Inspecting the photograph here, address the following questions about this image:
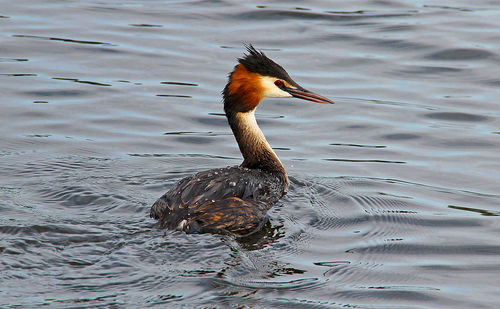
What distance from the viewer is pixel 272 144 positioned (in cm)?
957

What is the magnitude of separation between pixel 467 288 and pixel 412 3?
9.12 m

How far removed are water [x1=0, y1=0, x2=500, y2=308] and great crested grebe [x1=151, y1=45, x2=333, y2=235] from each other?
17cm

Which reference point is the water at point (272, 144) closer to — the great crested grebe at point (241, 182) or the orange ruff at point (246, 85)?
the great crested grebe at point (241, 182)

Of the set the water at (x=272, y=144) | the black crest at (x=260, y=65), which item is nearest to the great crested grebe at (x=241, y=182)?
the black crest at (x=260, y=65)

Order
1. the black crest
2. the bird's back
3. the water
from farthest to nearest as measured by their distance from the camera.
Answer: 1. the black crest
2. the bird's back
3. the water

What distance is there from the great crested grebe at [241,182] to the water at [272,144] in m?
0.17

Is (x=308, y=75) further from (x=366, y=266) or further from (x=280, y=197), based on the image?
(x=366, y=266)

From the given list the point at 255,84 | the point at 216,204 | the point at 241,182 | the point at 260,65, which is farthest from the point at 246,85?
the point at 216,204

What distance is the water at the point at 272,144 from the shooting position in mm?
6160

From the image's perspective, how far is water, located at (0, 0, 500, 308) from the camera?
243 inches

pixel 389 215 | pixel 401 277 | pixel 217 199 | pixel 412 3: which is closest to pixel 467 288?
pixel 401 277

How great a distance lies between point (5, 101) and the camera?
1039cm

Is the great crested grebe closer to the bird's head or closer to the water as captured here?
the bird's head

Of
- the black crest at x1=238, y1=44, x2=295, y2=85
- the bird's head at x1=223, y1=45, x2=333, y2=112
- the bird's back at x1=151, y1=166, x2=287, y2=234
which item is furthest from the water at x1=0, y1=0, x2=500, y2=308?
the black crest at x1=238, y1=44, x2=295, y2=85
